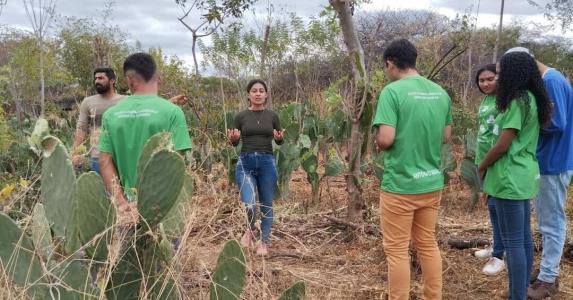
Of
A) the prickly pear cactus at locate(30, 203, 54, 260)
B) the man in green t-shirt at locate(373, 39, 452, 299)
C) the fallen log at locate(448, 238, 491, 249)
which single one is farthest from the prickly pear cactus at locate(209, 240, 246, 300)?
the fallen log at locate(448, 238, 491, 249)

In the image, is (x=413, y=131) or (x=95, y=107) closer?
(x=413, y=131)

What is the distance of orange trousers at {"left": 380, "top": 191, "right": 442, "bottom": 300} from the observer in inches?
108

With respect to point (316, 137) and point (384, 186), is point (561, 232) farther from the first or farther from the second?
point (316, 137)

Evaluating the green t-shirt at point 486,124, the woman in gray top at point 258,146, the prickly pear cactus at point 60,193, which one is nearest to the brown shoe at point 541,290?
the green t-shirt at point 486,124

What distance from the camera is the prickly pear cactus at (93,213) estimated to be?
1.72 metres

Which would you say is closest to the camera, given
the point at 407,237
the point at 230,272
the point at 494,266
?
the point at 230,272

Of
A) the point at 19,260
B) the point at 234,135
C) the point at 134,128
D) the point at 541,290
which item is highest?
the point at 134,128

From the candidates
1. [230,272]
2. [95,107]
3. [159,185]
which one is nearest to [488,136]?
[230,272]

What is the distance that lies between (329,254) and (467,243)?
1.08m

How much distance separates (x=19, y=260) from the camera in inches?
67.1

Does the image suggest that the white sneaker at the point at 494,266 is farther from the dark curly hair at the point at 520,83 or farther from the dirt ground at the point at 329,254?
the dark curly hair at the point at 520,83

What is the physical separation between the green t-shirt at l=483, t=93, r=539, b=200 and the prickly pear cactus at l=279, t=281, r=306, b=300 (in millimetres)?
A: 1251

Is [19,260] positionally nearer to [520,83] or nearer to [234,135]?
[520,83]

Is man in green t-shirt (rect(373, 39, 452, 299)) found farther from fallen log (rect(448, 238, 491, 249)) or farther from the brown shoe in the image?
fallen log (rect(448, 238, 491, 249))
